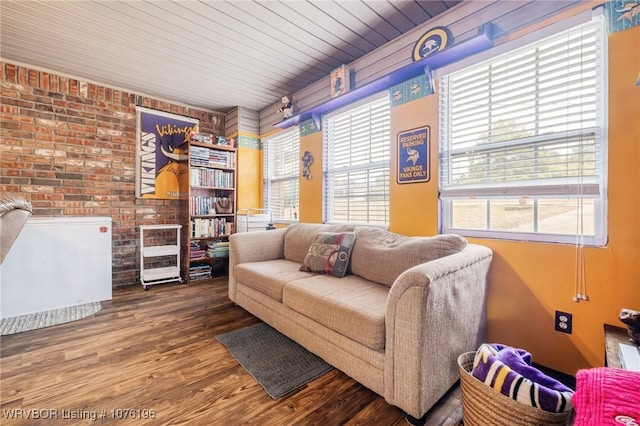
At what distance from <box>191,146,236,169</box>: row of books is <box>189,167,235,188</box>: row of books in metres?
0.10

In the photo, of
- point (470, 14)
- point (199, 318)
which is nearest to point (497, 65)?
point (470, 14)

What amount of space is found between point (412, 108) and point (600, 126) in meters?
1.16

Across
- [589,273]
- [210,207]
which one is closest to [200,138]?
[210,207]

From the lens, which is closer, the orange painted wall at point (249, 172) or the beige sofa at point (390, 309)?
the beige sofa at point (390, 309)

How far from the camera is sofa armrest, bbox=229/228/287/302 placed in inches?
104

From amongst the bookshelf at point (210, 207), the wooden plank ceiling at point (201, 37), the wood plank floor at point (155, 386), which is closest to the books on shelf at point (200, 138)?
the bookshelf at point (210, 207)

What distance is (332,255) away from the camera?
7.21ft

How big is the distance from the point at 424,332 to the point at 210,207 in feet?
11.1

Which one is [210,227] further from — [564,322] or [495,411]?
[564,322]

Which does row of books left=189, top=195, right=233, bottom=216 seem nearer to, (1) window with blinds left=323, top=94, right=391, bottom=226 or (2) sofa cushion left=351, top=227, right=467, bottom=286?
(1) window with blinds left=323, top=94, right=391, bottom=226

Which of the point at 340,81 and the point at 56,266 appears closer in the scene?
the point at 56,266

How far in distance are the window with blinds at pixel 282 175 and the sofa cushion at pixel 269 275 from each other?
123 cm

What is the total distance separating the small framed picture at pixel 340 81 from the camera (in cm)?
272

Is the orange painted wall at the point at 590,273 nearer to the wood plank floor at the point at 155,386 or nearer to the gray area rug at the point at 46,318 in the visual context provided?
the wood plank floor at the point at 155,386
